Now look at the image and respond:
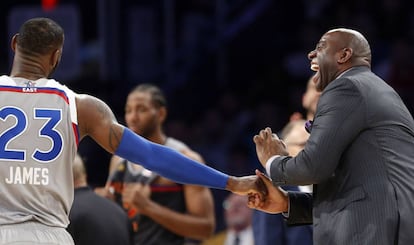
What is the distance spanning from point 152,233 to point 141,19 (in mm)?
6212

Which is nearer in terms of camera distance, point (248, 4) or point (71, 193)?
point (71, 193)

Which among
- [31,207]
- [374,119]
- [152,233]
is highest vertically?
[374,119]

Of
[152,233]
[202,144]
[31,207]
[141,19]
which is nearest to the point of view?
[31,207]

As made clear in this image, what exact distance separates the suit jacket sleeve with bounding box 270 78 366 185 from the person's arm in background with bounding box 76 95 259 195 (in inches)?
23.8

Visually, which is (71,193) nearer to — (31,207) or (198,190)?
(31,207)

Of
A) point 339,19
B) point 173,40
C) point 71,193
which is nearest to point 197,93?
point 173,40

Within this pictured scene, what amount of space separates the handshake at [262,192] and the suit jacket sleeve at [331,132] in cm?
46

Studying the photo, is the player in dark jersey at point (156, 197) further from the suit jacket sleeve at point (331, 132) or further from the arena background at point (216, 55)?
the arena background at point (216, 55)

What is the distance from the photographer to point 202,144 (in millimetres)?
11836

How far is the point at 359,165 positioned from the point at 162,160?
1003 millimetres

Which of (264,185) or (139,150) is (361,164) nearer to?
(264,185)

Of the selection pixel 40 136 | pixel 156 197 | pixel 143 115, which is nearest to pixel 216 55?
pixel 143 115

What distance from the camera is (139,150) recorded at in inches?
205

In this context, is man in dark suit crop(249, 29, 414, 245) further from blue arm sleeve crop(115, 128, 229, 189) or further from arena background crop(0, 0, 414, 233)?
arena background crop(0, 0, 414, 233)
